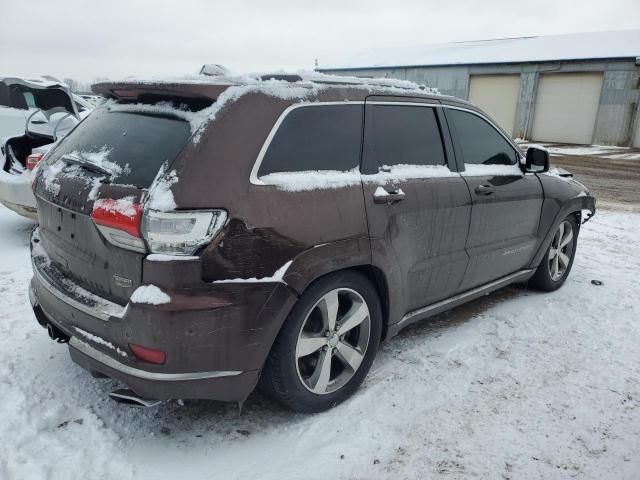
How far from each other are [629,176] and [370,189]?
1342cm

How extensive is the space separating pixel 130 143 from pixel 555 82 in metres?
26.3

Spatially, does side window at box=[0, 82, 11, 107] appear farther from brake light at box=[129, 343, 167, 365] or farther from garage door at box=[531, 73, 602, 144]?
garage door at box=[531, 73, 602, 144]

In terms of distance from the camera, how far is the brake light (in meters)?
2.24

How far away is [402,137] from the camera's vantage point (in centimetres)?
322

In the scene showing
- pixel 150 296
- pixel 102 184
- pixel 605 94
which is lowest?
pixel 150 296

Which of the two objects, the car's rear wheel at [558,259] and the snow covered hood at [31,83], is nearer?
the car's rear wheel at [558,259]

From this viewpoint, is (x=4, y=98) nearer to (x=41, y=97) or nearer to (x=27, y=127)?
(x=41, y=97)

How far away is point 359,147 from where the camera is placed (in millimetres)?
2928

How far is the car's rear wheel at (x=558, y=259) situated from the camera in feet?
15.6

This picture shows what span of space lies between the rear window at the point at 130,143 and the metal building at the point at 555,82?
23.4 metres

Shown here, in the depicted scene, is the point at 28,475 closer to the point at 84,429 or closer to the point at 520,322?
the point at 84,429

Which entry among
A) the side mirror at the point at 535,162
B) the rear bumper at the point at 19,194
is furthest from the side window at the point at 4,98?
the side mirror at the point at 535,162

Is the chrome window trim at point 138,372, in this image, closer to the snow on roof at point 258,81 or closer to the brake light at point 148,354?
the brake light at point 148,354

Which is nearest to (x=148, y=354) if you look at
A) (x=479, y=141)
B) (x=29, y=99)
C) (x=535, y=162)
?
(x=479, y=141)
